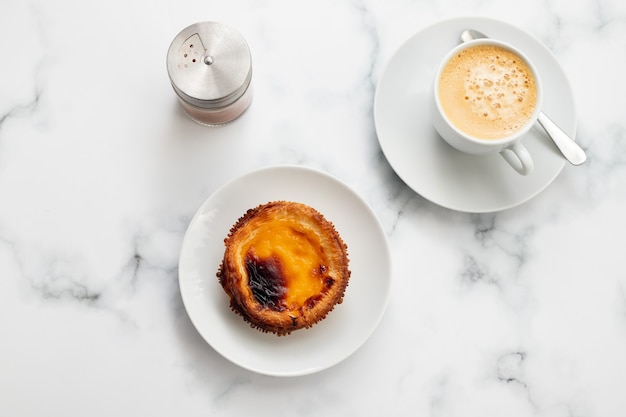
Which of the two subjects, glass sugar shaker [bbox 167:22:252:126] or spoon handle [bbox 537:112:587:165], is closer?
glass sugar shaker [bbox 167:22:252:126]

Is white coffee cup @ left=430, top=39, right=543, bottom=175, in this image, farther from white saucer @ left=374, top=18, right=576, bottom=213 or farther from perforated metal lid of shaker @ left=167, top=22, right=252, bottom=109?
perforated metal lid of shaker @ left=167, top=22, right=252, bottom=109

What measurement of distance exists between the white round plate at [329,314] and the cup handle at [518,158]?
1.37 ft

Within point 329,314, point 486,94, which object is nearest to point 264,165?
point 329,314

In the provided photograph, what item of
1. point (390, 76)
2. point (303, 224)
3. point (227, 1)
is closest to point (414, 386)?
point (303, 224)

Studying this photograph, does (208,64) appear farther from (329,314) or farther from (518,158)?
(518,158)

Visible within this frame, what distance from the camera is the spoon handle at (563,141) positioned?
6.60ft

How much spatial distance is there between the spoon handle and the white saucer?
0.09 feet

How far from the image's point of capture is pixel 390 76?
2.07 meters

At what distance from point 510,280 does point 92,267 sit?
1287 mm

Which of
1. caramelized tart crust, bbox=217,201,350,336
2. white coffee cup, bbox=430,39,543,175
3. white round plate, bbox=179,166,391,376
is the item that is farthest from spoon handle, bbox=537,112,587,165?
caramelized tart crust, bbox=217,201,350,336

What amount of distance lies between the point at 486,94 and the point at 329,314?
780 mm

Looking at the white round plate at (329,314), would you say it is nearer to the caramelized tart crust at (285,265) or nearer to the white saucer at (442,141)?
the caramelized tart crust at (285,265)

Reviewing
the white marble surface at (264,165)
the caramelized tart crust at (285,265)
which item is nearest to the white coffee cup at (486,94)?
the white marble surface at (264,165)

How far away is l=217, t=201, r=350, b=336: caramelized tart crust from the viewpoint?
6.13 feet
